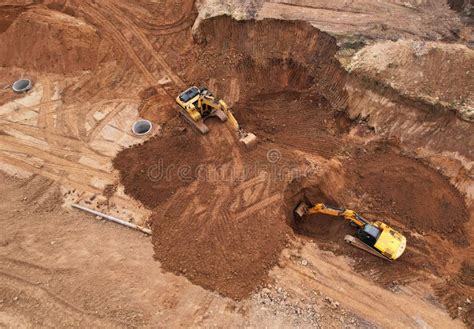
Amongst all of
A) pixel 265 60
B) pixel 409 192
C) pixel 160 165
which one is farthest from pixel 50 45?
pixel 409 192

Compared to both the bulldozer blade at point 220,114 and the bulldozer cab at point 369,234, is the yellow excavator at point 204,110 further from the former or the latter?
the bulldozer cab at point 369,234

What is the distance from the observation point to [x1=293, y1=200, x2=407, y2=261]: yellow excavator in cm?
1126

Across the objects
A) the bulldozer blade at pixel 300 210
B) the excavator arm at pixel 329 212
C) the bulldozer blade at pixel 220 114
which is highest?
the bulldozer blade at pixel 220 114

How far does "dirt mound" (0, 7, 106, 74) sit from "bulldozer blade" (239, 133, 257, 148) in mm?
8813

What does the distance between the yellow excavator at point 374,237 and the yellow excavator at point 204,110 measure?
418cm

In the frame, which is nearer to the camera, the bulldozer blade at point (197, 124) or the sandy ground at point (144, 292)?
the sandy ground at point (144, 292)

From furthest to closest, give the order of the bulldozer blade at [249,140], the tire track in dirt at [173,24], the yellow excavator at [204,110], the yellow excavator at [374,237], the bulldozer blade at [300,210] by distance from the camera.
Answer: the tire track in dirt at [173,24] < the yellow excavator at [204,110] < the bulldozer blade at [249,140] < the bulldozer blade at [300,210] < the yellow excavator at [374,237]

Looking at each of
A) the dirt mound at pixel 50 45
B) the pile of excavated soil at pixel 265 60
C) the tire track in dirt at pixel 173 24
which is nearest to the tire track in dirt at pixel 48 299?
the pile of excavated soil at pixel 265 60

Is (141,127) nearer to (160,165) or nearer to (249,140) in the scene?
(160,165)

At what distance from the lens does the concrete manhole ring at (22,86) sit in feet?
54.7

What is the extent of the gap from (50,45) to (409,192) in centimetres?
1759

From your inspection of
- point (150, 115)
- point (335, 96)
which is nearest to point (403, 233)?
point (335, 96)

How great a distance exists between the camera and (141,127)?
50.5 ft

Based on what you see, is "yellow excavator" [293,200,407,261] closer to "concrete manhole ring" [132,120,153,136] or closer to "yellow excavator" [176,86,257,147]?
"yellow excavator" [176,86,257,147]
